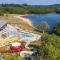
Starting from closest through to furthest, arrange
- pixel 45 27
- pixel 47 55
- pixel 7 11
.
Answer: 1. pixel 47 55
2. pixel 45 27
3. pixel 7 11

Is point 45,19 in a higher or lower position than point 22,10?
lower

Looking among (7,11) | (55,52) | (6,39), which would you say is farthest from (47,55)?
(7,11)

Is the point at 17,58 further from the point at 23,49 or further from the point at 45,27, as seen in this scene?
the point at 45,27

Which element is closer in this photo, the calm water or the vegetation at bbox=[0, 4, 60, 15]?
the calm water

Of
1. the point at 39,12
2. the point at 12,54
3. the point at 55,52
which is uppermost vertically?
the point at 55,52

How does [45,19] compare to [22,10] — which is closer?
[45,19]

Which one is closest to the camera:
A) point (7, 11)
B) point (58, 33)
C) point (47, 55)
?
point (47, 55)

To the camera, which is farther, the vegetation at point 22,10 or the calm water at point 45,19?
the vegetation at point 22,10

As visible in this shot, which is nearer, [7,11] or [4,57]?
[4,57]

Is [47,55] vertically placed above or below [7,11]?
above
